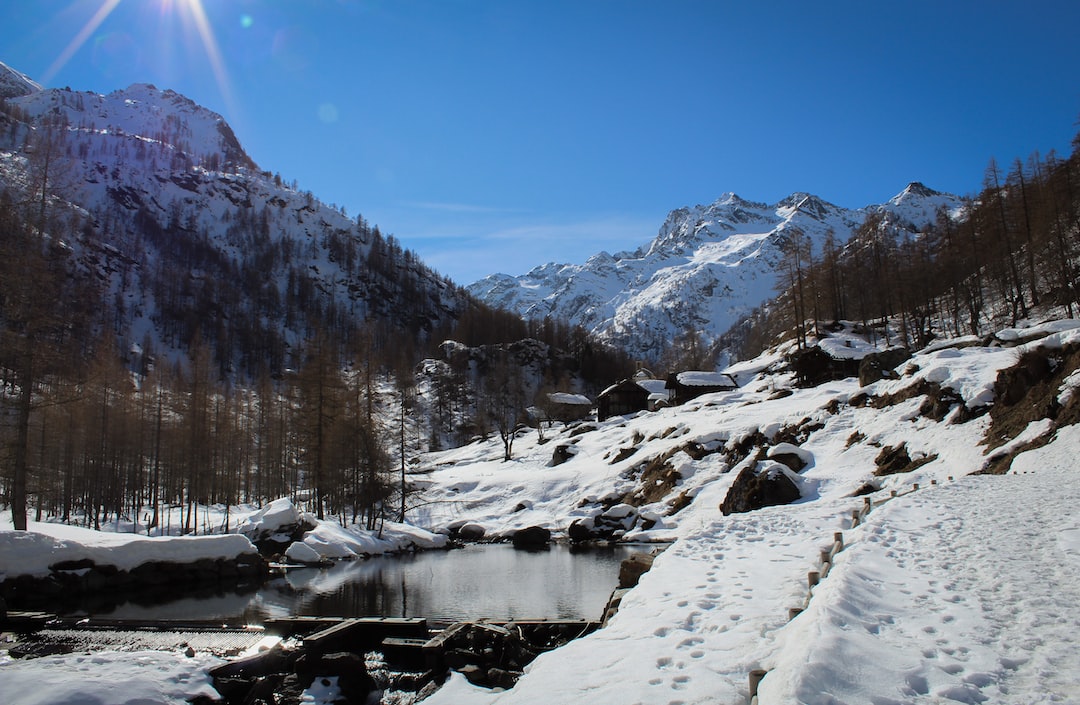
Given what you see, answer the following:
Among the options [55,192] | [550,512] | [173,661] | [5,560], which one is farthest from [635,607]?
[550,512]

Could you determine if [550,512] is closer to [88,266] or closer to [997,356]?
[997,356]

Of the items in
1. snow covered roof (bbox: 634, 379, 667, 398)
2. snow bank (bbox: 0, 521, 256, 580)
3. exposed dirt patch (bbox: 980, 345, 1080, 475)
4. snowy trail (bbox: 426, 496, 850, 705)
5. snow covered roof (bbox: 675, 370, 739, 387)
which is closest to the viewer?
snowy trail (bbox: 426, 496, 850, 705)

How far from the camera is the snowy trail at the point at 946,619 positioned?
5.14 m

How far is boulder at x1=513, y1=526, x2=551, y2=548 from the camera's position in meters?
38.7

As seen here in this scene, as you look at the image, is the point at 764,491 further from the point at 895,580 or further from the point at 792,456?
the point at 895,580

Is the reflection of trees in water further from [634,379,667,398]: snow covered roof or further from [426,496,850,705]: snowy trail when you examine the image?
[634,379,667,398]: snow covered roof

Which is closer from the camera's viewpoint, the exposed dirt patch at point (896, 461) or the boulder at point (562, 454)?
the exposed dirt patch at point (896, 461)

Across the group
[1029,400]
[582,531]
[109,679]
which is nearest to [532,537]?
[582,531]

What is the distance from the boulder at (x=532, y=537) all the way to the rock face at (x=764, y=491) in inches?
554

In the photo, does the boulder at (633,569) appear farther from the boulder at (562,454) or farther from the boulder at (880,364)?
the boulder at (562,454)

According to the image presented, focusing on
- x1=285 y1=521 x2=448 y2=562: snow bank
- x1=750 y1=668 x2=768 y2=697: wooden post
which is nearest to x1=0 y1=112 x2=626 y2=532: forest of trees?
x1=285 y1=521 x2=448 y2=562: snow bank

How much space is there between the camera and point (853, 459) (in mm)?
30844

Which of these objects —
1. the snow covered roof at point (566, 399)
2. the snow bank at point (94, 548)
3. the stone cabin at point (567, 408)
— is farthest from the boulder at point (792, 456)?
the stone cabin at point (567, 408)

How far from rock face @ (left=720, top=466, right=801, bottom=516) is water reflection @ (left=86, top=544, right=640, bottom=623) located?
6584 millimetres
